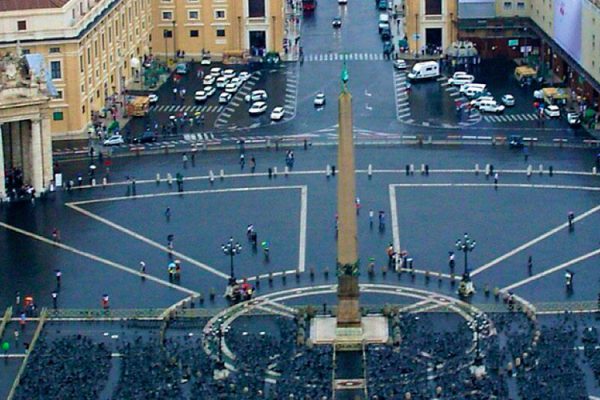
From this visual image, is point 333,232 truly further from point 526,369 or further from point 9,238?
point 526,369

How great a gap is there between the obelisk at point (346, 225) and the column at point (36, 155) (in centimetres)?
4695

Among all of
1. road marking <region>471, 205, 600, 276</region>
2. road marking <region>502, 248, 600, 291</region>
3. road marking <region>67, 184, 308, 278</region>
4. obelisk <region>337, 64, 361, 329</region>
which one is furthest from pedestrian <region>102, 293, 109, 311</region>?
road marking <region>502, 248, 600, 291</region>

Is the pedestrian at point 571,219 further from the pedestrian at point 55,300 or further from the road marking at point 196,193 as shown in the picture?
the pedestrian at point 55,300

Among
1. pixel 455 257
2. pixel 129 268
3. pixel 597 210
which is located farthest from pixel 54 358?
pixel 597 210

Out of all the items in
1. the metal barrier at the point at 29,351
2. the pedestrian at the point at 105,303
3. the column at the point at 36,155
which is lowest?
the metal barrier at the point at 29,351

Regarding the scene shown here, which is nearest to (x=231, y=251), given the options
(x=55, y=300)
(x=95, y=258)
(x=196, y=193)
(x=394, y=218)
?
(x=55, y=300)

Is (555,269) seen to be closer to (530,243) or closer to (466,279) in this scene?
(530,243)

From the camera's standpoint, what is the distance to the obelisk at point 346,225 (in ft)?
468

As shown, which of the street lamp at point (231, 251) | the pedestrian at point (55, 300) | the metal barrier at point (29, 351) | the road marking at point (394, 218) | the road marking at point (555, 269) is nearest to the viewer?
the metal barrier at point (29, 351)

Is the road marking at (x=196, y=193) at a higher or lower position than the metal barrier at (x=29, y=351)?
higher

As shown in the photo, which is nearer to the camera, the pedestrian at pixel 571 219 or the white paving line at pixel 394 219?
the white paving line at pixel 394 219

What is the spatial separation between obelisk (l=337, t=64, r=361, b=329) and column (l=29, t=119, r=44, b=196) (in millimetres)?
46948

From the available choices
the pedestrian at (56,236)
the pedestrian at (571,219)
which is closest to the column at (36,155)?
the pedestrian at (56,236)

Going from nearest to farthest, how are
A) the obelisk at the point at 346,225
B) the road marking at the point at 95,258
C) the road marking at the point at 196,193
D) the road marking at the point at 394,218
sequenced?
the obelisk at the point at 346,225 < the road marking at the point at 95,258 < the road marking at the point at 196,193 < the road marking at the point at 394,218
